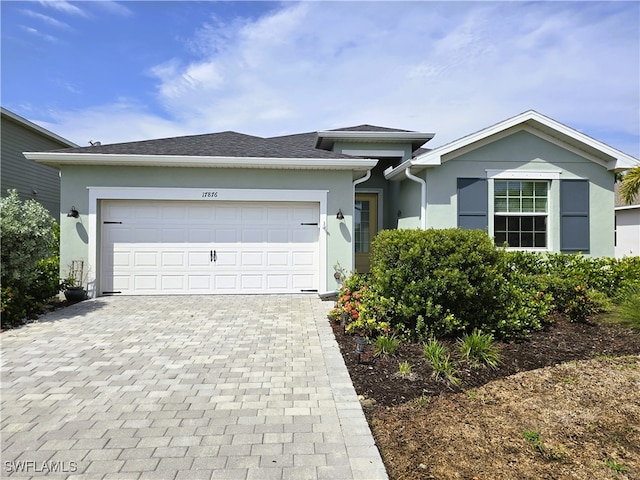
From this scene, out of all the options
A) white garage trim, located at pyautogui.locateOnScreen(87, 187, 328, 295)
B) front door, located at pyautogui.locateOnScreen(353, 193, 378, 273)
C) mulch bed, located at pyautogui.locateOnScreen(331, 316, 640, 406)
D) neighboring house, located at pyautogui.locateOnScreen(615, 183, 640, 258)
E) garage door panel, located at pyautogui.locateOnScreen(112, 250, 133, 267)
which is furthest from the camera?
neighboring house, located at pyautogui.locateOnScreen(615, 183, 640, 258)

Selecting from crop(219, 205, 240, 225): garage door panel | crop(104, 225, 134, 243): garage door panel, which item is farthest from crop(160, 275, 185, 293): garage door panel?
crop(219, 205, 240, 225): garage door panel

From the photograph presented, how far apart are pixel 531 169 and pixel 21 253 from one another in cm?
1120

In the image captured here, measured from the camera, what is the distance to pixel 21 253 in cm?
688

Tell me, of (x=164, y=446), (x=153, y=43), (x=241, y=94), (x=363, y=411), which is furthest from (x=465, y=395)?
(x=241, y=94)

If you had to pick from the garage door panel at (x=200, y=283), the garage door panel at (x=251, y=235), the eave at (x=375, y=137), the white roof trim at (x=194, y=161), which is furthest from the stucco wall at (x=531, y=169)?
the garage door panel at (x=200, y=283)

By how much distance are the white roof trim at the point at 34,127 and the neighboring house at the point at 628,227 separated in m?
24.7

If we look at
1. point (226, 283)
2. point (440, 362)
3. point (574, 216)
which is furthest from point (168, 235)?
point (574, 216)

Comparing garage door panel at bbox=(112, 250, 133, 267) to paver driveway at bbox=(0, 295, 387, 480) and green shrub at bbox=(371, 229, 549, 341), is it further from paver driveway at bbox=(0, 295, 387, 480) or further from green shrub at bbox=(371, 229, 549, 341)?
green shrub at bbox=(371, 229, 549, 341)

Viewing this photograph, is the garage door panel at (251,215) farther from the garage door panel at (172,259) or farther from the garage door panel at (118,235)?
the garage door panel at (118,235)

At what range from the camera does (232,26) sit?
9.23 m

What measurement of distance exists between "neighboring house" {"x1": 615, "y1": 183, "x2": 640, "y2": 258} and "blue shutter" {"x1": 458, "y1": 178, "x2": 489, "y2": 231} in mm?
12862

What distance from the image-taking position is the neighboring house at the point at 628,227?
59.2 ft

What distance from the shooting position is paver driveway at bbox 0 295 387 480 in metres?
2.70

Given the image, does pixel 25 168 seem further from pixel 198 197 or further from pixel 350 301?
pixel 350 301
